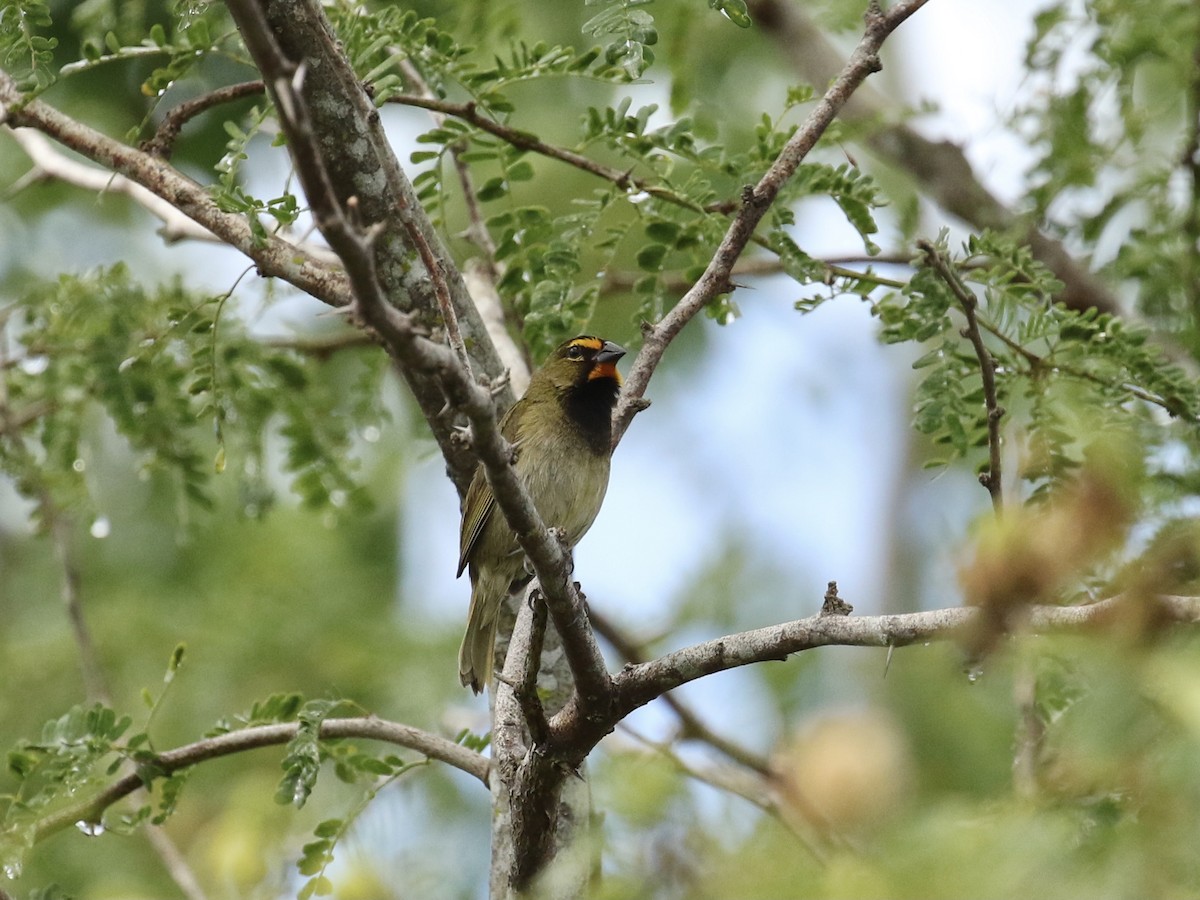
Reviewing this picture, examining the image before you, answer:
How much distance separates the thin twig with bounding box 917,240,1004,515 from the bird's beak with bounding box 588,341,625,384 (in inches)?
88.7

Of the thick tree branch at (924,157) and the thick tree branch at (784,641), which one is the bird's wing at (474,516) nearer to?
the thick tree branch at (784,641)

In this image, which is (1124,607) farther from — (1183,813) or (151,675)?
(151,675)

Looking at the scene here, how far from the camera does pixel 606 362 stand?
19.8 feet


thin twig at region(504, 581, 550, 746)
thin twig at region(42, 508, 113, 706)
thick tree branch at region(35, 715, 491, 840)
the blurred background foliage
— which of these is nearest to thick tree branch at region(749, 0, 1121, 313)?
the blurred background foliage

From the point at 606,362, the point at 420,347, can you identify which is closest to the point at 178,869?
the point at 606,362

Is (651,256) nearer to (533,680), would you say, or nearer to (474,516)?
(474,516)

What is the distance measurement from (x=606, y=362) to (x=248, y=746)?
2.50m

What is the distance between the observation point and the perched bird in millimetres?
5340

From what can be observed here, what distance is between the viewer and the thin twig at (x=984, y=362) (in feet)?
11.0

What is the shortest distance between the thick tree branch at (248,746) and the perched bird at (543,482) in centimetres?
95

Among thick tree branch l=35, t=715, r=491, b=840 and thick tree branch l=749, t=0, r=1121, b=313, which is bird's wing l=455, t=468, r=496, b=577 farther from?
thick tree branch l=749, t=0, r=1121, b=313

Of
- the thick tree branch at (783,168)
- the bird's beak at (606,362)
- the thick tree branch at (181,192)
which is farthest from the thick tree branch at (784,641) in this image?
the bird's beak at (606,362)

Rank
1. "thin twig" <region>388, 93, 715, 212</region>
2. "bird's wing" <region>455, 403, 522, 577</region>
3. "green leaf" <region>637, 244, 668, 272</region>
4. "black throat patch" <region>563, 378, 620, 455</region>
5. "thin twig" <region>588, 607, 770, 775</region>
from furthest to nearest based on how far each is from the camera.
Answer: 1. "thin twig" <region>588, 607, 770, 775</region>
2. "black throat patch" <region>563, 378, 620, 455</region>
3. "bird's wing" <region>455, 403, 522, 577</region>
4. "green leaf" <region>637, 244, 668, 272</region>
5. "thin twig" <region>388, 93, 715, 212</region>

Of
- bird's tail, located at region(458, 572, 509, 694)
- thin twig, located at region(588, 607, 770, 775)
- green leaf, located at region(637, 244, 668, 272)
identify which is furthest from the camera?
thin twig, located at region(588, 607, 770, 775)
